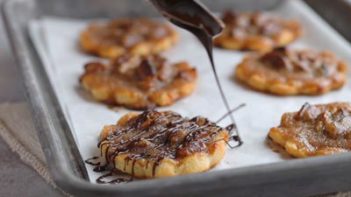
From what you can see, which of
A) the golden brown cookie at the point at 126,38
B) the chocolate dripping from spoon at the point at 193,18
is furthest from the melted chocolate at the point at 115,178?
the golden brown cookie at the point at 126,38

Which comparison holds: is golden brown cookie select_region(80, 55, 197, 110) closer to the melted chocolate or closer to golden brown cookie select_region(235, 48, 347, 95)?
golden brown cookie select_region(235, 48, 347, 95)

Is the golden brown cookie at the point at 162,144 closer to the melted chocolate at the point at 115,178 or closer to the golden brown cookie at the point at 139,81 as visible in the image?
the melted chocolate at the point at 115,178

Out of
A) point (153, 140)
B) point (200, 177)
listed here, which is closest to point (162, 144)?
point (153, 140)

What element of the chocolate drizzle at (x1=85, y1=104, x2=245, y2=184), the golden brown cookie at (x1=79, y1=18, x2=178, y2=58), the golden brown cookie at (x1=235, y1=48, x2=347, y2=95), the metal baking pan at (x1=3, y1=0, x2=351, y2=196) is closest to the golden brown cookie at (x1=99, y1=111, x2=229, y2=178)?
the chocolate drizzle at (x1=85, y1=104, x2=245, y2=184)

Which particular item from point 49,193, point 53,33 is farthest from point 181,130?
point 53,33

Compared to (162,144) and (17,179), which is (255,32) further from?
(17,179)
